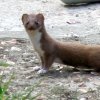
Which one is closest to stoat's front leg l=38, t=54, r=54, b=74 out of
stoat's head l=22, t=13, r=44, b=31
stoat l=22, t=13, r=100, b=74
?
stoat l=22, t=13, r=100, b=74

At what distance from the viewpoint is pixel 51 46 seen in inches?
203

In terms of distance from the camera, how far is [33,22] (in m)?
4.89

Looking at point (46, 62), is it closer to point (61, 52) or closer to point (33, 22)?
point (61, 52)

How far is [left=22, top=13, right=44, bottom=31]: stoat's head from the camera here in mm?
4876

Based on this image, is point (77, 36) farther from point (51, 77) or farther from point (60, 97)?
point (60, 97)

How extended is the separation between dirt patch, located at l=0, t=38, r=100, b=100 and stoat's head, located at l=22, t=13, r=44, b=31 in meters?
0.52

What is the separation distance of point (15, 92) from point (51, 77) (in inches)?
25.2

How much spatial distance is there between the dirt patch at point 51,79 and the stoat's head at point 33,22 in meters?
0.52

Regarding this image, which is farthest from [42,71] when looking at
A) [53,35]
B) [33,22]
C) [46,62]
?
[53,35]

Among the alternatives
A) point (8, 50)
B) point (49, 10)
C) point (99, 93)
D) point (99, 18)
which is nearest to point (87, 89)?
point (99, 93)

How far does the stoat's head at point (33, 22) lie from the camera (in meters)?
4.88

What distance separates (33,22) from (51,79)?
62cm

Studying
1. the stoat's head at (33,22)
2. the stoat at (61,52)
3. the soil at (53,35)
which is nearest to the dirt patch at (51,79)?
the soil at (53,35)

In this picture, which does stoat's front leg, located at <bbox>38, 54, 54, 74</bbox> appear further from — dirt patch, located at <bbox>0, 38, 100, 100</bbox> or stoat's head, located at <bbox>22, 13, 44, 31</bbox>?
stoat's head, located at <bbox>22, 13, 44, 31</bbox>
